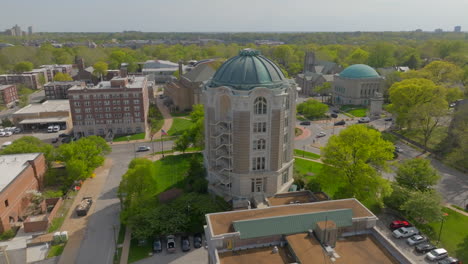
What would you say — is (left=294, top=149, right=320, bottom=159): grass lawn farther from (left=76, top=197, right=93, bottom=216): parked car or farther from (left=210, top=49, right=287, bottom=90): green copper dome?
(left=76, top=197, right=93, bottom=216): parked car

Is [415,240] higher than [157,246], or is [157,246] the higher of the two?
[415,240]

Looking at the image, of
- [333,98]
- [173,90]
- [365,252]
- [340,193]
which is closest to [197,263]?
[365,252]

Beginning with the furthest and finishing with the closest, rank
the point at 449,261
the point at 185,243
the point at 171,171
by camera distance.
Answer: the point at 171,171
the point at 185,243
the point at 449,261

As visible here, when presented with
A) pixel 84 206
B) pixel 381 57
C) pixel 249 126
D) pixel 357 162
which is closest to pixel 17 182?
pixel 84 206

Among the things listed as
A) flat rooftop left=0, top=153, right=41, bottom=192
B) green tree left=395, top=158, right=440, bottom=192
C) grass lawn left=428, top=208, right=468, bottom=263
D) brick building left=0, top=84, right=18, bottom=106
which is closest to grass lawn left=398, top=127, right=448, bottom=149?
green tree left=395, top=158, right=440, bottom=192

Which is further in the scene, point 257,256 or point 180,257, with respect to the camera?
point 180,257

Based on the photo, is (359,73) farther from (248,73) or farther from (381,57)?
(248,73)

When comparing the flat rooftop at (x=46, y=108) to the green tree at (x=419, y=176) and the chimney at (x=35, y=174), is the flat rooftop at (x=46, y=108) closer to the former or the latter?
the chimney at (x=35, y=174)

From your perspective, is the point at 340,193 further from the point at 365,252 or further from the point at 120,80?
the point at 120,80
